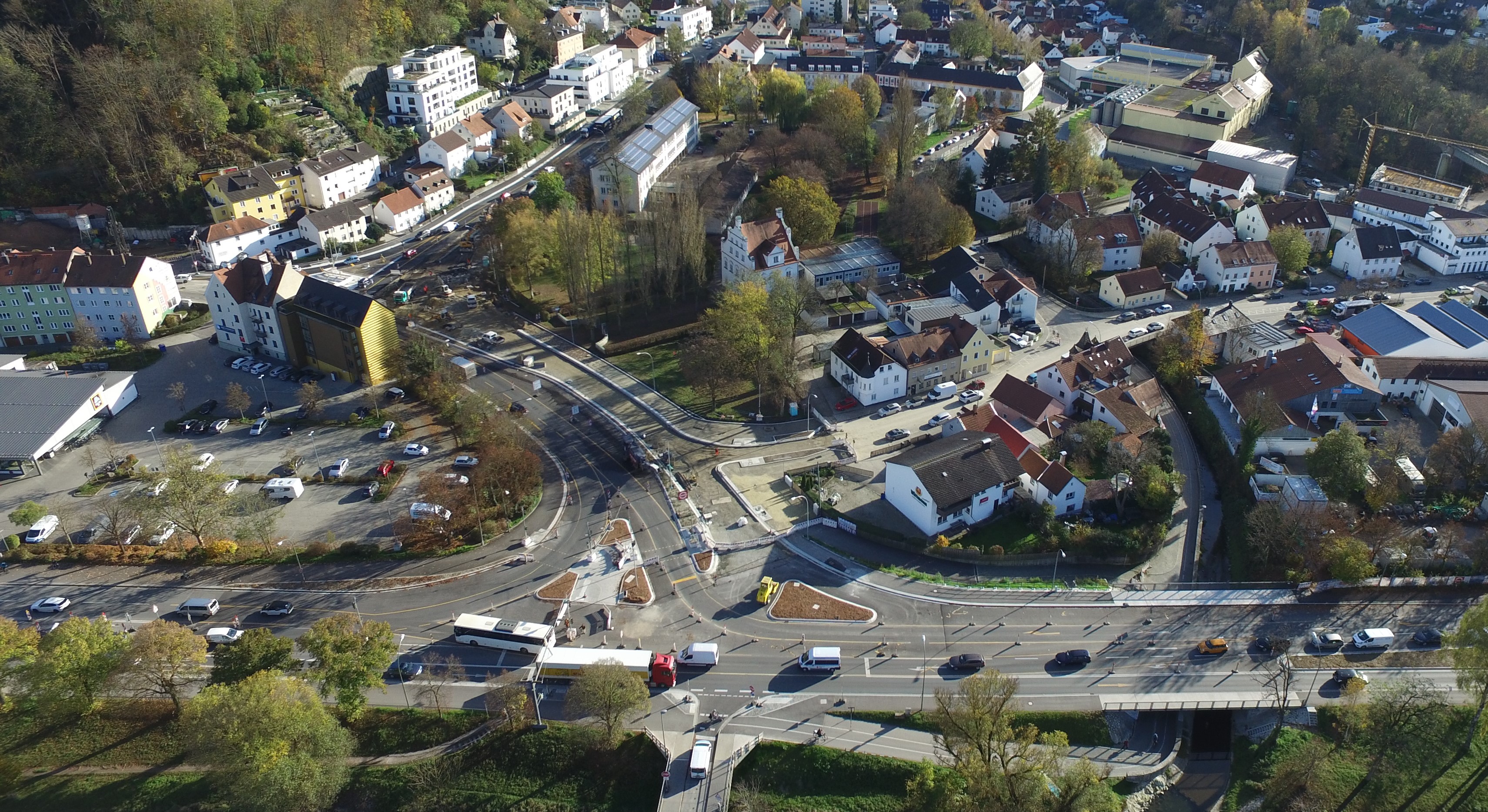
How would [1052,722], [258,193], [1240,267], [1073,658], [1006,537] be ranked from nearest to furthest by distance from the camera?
[1052,722] → [1073,658] → [1006,537] → [1240,267] → [258,193]

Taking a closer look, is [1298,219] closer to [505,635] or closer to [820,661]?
[820,661]

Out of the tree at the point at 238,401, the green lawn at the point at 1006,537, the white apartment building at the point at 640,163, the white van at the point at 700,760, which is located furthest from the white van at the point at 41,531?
the green lawn at the point at 1006,537

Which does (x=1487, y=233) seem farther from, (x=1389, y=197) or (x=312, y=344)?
(x=312, y=344)

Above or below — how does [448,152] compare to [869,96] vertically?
below

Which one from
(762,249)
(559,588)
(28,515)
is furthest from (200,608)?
(762,249)

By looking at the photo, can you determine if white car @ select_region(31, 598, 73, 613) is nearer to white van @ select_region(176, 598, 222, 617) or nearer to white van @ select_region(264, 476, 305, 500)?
white van @ select_region(176, 598, 222, 617)

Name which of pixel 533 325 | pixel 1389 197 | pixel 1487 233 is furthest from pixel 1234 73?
pixel 533 325

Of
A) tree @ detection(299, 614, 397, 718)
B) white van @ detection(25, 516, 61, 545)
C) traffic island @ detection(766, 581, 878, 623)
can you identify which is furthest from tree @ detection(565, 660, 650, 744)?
white van @ detection(25, 516, 61, 545)
